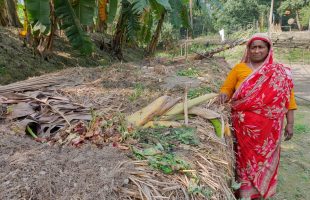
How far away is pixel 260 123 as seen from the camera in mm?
2828

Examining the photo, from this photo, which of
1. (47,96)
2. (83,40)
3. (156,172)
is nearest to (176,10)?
(83,40)

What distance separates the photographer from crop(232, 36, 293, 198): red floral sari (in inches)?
110

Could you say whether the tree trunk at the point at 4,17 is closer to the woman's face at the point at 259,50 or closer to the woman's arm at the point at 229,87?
the woman's arm at the point at 229,87

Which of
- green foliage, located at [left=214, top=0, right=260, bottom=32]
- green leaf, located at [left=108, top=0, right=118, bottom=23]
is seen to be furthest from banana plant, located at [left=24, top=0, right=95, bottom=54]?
green foliage, located at [left=214, top=0, right=260, bottom=32]

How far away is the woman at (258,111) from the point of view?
2787mm

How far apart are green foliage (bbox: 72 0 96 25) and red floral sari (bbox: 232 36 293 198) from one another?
146 inches

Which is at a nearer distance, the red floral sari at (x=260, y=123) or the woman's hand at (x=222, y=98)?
the red floral sari at (x=260, y=123)

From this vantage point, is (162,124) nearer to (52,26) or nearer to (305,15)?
Result: (52,26)

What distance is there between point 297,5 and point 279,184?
2665cm

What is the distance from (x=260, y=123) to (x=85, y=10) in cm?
417

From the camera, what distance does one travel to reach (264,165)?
9.71 ft

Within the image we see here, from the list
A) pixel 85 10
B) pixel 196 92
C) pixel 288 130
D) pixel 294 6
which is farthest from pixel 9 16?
pixel 294 6

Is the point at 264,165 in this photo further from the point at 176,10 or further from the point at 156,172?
the point at 176,10

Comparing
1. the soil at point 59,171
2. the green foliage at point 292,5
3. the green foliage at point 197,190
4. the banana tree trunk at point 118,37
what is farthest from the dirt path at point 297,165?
the green foliage at point 292,5
